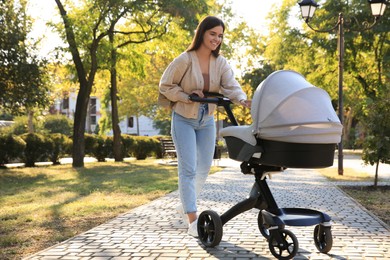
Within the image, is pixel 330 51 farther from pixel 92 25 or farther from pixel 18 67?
pixel 18 67

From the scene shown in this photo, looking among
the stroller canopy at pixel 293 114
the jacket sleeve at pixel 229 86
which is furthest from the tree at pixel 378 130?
the stroller canopy at pixel 293 114

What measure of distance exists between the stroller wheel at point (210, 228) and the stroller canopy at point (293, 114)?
3.12 ft

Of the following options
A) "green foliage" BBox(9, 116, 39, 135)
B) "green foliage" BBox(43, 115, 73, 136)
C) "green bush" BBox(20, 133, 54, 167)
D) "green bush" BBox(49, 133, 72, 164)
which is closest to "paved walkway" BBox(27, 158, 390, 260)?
"green bush" BBox(20, 133, 54, 167)

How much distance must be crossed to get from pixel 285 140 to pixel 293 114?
0.21 metres

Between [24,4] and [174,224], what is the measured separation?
1598 cm

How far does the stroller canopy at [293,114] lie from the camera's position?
3.96m

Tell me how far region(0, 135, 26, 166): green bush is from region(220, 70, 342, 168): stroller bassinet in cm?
1711

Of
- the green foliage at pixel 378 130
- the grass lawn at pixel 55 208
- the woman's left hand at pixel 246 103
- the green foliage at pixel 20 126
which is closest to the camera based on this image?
the woman's left hand at pixel 246 103

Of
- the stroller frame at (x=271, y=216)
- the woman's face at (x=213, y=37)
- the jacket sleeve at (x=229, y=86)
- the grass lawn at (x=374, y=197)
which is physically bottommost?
the grass lawn at (x=374, y=197)

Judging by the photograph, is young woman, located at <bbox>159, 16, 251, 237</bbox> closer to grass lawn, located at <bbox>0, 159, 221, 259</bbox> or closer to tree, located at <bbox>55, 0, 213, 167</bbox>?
grass lawn, located at <bbox>0, 159, 221, 259</bbox>

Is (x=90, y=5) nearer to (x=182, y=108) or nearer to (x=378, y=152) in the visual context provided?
(x=378, y=152)

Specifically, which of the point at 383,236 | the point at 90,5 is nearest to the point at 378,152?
the point at 383,236

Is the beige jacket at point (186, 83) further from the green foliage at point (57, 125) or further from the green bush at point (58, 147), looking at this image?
the green foliage at point (57, 125)

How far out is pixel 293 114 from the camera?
13.1ft
